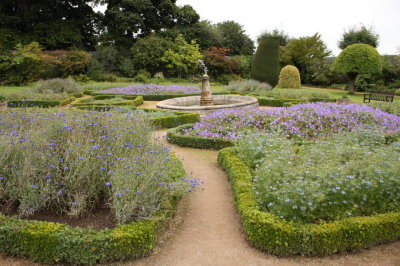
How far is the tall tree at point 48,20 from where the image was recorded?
27.8 meters

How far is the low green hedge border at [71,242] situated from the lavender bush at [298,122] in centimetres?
460

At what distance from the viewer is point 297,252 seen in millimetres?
3734

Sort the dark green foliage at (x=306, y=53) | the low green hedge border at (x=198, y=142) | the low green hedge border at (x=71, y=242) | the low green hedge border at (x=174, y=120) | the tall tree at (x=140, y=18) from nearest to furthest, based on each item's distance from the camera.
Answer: the low green hedge border at (x=71, y=242) < the low green hedge border at (x=198, y=142) < the low green hedge border at (x=174, y=120) < the tall tree at (x=140, y=18) < the dark green foliage at (x=306, y=53)

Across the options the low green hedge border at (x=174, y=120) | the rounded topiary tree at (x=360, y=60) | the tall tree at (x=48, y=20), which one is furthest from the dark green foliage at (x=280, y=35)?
the low green hedge border at (x=174, y=120)

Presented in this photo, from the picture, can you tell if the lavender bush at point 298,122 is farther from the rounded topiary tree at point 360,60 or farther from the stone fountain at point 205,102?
the rounded topiary tree at point 360,60

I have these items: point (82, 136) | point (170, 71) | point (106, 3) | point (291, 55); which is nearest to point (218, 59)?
point (170, 71)

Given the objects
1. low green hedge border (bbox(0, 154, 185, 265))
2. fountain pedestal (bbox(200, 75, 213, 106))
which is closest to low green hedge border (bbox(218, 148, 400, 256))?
low green hedge border (bbox(0, 154, 185, 265))

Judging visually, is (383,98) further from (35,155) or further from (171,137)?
(35,155)

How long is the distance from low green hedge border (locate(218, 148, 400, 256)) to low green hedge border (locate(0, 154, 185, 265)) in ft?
4.04

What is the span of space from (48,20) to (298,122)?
27956mm

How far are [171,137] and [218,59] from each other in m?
23.9

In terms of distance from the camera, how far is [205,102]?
14.0 metres

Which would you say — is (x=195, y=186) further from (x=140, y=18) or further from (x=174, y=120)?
(x=140, y=18)

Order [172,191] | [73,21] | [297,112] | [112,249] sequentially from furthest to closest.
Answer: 1. [73,21]
2. [297,112]
3. [172,191]
4. [112,249]
